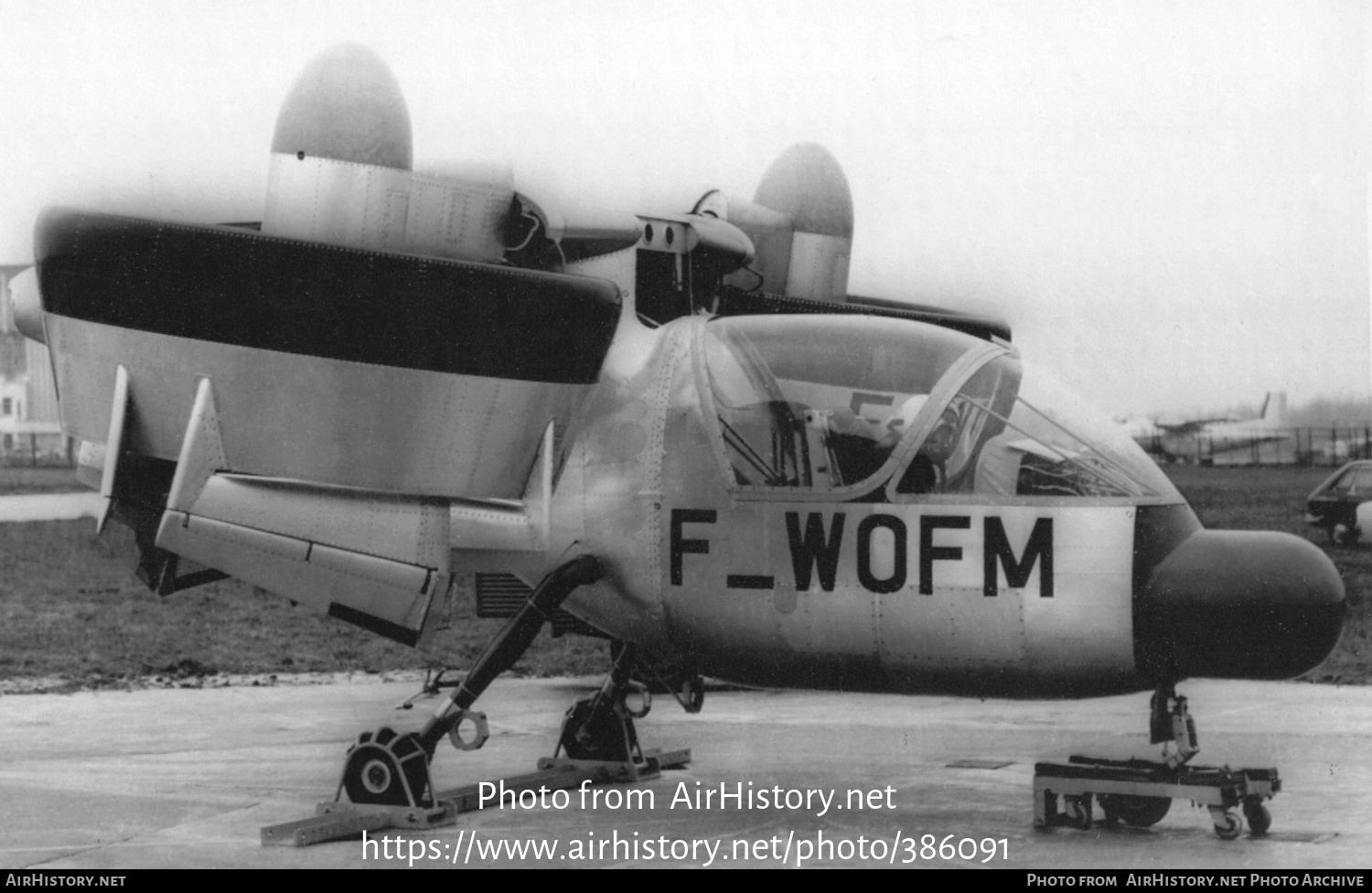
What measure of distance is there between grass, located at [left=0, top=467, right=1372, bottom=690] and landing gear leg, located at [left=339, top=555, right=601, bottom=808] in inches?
281

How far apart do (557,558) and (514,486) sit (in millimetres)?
387

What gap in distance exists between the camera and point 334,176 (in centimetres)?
683

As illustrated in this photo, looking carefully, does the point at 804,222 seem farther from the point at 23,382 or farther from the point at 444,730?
the point at 23,382

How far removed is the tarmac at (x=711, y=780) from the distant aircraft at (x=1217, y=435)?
13.4 ft

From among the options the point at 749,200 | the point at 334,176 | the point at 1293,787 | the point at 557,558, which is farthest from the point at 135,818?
the point at 1293,787

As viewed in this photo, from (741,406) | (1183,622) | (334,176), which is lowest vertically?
(1183,622)

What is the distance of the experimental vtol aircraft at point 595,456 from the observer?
6.45m

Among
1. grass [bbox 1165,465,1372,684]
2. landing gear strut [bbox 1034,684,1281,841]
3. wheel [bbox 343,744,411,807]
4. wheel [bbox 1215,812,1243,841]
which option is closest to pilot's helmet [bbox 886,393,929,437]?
landing gear strut [bbox 1034,684,1281,841]

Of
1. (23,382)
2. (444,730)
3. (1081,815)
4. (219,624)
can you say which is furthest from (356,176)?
(219,624)

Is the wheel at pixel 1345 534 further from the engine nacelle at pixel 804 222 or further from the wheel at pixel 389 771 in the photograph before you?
the wheel at pixel 389 771

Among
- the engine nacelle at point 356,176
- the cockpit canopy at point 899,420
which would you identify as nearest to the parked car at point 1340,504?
the cockpit canopy at point 899,420

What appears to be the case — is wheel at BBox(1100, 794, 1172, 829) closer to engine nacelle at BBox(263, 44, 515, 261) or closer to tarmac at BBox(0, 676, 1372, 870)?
tarmac at BBox(0, 676, 1372, 870)

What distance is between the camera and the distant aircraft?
55.8ft

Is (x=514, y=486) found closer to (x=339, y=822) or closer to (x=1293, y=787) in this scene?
(x=339, y=822)
